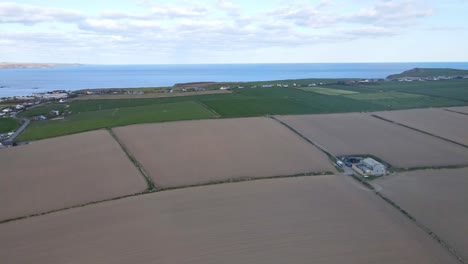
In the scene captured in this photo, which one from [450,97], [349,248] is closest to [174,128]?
[349,248]

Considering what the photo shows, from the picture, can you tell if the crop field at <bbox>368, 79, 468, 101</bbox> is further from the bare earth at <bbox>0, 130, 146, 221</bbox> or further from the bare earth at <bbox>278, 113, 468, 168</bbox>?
the bare earth at <bbox>0, 130, 146, 221</bbox>

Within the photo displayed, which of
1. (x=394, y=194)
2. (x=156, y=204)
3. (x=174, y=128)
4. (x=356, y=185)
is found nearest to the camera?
A: (x=156, y=204)

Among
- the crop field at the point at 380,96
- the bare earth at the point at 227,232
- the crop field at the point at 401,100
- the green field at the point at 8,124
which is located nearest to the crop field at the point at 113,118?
the green field at the point at 8,124

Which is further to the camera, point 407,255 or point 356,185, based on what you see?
point 356,185

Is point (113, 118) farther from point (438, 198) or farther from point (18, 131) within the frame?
point (438, 198)

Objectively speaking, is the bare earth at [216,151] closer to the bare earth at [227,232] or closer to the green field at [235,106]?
the bare earth at [227,232]

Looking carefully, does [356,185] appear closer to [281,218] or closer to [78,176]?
[281,218]

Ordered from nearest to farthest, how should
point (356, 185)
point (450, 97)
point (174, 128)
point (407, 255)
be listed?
1. point (407, 255)
2. point (356, 185)
3. point (174, 128)
4. point (450, 97)

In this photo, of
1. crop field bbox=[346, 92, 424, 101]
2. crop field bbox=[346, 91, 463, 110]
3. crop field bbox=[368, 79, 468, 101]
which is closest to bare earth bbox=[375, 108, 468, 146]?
crop field bbox=[346, 91, 463, 110]
